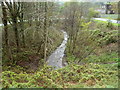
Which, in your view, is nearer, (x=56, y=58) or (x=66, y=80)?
(x=66, y=80)

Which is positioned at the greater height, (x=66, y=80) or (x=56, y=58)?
(x=66, y=80)

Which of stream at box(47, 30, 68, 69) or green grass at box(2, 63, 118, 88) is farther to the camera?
stream at box(47, 30, 68, 69)

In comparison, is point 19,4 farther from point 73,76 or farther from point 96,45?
point 96,45

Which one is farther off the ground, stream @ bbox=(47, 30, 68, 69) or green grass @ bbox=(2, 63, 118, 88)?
green grass @ bbox=(2, 63, 118, 88)

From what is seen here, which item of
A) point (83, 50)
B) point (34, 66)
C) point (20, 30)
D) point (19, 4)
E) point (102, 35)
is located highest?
point (19, 4)

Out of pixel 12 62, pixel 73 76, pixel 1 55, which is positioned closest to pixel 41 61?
pixel 12 62

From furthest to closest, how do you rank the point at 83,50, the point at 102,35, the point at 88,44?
the point at 102,35
the point at 88,44
the point at 83,50

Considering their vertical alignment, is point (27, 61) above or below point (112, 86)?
below

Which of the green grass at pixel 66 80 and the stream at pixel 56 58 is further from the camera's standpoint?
the stream at pixel 56 58

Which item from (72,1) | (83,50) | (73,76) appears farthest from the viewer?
(83,50)

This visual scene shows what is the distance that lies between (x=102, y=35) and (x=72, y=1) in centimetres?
625

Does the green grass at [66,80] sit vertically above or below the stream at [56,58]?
above

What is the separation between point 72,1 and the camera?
408 inches

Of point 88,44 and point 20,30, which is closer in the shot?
point 20,30
